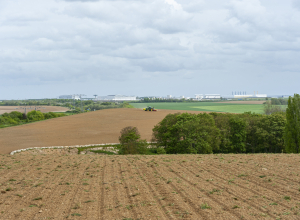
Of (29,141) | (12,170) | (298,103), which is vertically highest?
(298,103)

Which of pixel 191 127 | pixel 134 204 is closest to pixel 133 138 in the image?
pixel 191 127

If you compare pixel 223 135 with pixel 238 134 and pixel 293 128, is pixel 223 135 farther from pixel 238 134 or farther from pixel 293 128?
pixel 293 128

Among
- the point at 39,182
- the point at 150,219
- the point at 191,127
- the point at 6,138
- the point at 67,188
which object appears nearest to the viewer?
the point at 150,219

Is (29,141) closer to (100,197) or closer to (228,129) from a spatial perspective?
(228,129)

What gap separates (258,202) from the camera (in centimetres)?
988

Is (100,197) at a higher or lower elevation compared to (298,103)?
lower

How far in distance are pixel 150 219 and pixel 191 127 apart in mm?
35090

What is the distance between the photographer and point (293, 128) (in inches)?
1518

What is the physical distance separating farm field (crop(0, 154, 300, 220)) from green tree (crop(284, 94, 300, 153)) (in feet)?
75.5

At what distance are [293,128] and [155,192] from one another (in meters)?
34.6

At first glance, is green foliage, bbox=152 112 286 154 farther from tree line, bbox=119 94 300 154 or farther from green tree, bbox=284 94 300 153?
green tree, bbox=284 94 300 153

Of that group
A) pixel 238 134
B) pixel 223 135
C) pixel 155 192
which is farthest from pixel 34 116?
pixel 155 192

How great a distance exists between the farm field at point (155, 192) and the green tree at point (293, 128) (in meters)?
23.0

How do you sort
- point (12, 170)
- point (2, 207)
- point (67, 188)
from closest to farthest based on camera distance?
point (2, 207), point (67, 188), point (12, 170)
